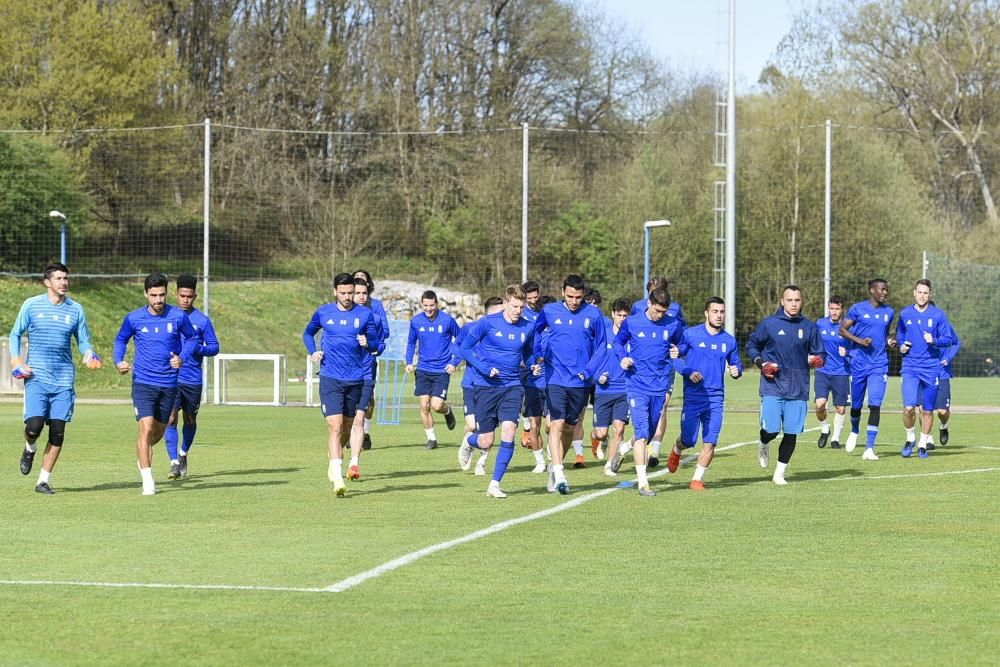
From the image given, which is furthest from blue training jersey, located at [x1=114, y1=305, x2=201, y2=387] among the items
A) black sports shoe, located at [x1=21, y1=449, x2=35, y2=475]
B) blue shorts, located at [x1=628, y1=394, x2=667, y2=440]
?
blue shorts, located at [x1=628, y1=394, x2=667, y2=440]

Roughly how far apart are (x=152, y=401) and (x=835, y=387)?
420 inches

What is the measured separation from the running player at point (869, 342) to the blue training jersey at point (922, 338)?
44 centimetres

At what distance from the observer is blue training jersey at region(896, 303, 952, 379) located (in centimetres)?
1908

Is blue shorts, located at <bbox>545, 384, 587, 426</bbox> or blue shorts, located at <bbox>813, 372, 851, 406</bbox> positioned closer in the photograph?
blue shorts, located at <bbox>545, 384, 587, 426</bbox>

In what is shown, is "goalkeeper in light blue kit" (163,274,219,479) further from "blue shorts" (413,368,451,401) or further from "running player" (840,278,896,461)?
"running player" (840,278,896,461)

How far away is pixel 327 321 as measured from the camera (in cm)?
1462

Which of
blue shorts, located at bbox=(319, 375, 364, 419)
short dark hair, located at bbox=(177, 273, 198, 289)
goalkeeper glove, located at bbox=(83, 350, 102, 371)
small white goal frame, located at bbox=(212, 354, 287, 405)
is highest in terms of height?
short dark hair, located at bbox=(177, 273, 198, 289)

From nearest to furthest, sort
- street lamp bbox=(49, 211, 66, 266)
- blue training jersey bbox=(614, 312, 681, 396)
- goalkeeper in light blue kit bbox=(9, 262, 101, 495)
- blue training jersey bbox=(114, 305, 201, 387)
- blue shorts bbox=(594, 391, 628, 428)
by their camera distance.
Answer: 1. goalkeeper in light blue kit bbox=(9, 262, 101, 495)
2. blue training jersey bbox=(114, 305, 201, 387)
3. blue training jersey bbox=(614, 312, 681, 396)
4. blue shorts bbox=(594, 391, 628, 428)
5. street lamp bbox=(49, 211, 66, 266)

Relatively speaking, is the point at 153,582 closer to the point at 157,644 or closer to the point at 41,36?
the point at 157,644

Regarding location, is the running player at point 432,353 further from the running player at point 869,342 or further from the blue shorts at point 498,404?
the running player at point 869,342

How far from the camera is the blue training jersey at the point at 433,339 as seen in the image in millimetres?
19938

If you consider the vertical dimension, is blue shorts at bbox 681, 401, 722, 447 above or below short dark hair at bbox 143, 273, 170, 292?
below

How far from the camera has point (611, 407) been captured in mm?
16797

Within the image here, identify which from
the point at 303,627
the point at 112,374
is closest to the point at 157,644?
the point at 303,627
